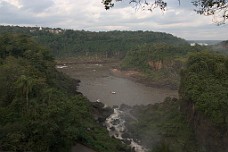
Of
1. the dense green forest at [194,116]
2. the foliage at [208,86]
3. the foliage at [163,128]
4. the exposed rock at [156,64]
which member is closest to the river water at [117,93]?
the foliage at [163,128]

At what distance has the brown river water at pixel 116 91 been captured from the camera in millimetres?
46078

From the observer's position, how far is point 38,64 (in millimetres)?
37906

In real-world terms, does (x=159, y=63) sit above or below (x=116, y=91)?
above

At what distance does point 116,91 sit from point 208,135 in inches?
1054

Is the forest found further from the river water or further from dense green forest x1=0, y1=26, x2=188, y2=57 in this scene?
dense green forest x1=0, y1=26, x2=188, y2=57

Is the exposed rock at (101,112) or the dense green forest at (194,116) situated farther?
the exposed rock at (101,112)

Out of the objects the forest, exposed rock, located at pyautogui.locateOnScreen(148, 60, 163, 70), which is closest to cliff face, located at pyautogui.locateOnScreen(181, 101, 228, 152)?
the forest

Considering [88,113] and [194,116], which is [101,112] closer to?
[88,113]

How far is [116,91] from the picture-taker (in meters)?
52.1

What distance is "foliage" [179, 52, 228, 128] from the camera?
26078 millimetres

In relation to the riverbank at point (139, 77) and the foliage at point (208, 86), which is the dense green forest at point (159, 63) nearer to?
the riverbank at point (139, 77)

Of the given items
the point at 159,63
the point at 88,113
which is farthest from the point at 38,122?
the point at 159,63

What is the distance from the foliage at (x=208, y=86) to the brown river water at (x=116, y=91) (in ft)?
41.6

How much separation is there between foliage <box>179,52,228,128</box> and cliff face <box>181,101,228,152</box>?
0.47m
